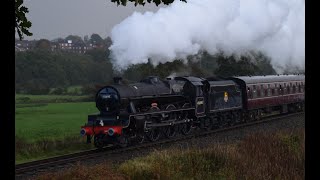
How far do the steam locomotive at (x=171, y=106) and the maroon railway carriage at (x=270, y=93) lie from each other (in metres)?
0.06

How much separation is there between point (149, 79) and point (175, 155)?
258 inches

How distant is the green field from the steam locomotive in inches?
284

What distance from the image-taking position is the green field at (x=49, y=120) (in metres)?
27.8

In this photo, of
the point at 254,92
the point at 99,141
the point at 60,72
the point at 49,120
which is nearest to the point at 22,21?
the point at 99,141

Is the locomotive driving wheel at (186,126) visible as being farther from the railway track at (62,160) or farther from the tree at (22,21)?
the tree at (22,21)

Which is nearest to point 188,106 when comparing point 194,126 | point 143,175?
point 194,126

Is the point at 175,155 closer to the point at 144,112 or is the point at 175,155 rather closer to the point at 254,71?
the point at 144,112

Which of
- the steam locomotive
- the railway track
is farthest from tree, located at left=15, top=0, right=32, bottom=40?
the steam locomotive

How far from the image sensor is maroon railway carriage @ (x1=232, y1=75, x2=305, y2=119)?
83.3ft

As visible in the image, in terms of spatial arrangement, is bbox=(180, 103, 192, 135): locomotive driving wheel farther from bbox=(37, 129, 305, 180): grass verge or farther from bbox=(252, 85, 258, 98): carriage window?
bbox=(252, 85, 258, 98): carriage window

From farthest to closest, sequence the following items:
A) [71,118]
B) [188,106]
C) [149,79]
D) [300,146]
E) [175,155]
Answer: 1. [71,118]
2. [188,106]
3. [149,79]
4. [300,146]
5. [175,155]

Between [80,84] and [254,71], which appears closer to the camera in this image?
[254,71]

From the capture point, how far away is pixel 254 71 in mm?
43469

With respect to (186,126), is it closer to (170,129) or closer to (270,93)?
(170,129)
